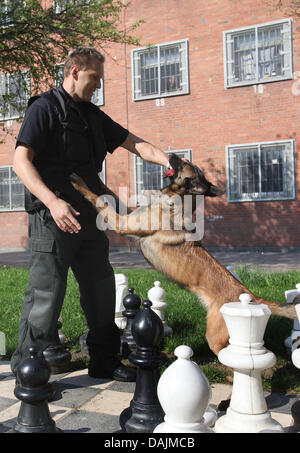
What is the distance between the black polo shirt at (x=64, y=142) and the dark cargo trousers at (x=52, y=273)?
201 mm

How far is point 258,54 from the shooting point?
574 inches

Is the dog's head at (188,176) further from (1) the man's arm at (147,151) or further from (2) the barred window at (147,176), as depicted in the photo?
(2) the barred window at (147,176)

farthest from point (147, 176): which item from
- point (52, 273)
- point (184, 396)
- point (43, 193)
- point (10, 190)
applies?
point (184, 396)

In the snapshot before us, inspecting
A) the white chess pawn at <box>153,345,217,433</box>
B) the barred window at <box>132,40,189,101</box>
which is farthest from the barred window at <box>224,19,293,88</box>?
the white chess pawn at <box>153,345,217,433</box>

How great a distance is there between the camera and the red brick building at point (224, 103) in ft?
47.0

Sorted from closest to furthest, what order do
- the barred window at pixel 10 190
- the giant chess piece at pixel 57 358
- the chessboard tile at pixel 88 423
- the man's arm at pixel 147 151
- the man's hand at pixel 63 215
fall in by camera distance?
the chessboard tile at pixel 88 423
the man's hand at pixel 63 215
the giant chess piece at pixel 57 358
the man's arm at pixel 147 151
the barred window at pixel 10 190

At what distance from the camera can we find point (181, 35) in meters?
15.4

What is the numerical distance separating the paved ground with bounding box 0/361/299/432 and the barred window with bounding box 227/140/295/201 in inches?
487

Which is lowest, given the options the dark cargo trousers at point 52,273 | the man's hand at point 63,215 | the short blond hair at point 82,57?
the dark cargo trousers at point 52,273

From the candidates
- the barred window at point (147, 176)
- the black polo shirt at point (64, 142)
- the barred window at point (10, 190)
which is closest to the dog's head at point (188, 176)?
the black polo shirt at point (64, 142)

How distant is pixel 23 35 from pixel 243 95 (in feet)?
25.6

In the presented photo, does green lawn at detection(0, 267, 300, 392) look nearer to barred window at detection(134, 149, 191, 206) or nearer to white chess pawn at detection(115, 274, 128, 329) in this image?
white chess pawn at detection(115, 274, 128, 329)
